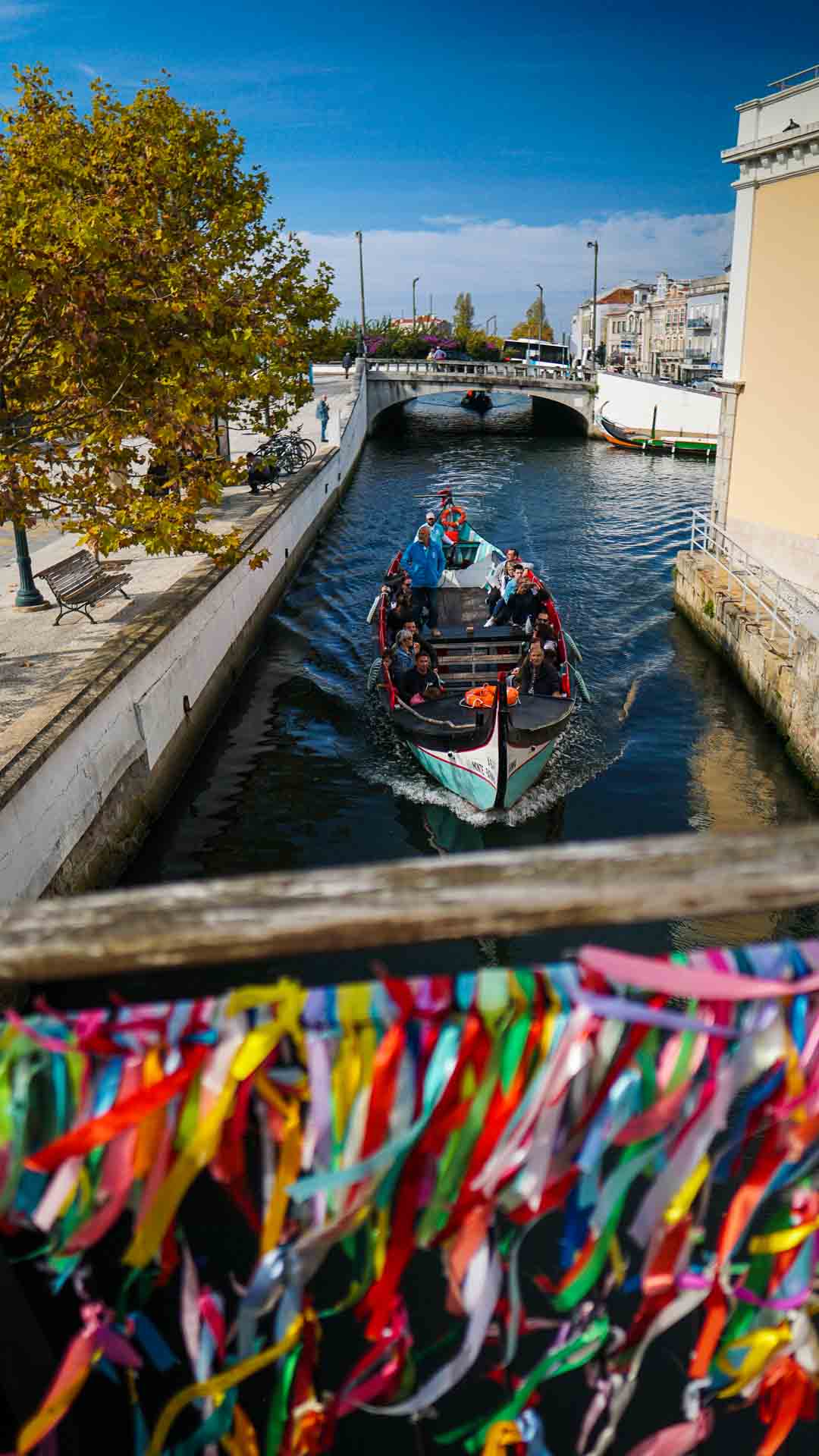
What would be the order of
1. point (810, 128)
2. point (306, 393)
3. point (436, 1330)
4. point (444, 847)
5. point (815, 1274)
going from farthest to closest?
point (306, 393), point (810, 128), point (444, 847), point (436, 1330), point (815, 1274)

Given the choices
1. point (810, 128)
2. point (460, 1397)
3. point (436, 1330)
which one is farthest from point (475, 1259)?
point (810, 128)

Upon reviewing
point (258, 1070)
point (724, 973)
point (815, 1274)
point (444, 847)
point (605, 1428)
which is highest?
point (724, 973)

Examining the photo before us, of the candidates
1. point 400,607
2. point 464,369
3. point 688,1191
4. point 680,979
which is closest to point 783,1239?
point 688,1191

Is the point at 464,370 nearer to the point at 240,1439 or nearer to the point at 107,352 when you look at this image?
the point at 107,352

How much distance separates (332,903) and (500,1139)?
64 centimetres

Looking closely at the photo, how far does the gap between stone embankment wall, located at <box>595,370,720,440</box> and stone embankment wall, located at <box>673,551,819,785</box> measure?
123ft

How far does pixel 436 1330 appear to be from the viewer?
3182mm

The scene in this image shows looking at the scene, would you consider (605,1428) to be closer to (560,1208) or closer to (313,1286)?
(560,1208)

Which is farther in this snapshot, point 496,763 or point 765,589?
point 765,589

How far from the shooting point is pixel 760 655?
17156 millimetres

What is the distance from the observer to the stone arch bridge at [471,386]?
64688mm

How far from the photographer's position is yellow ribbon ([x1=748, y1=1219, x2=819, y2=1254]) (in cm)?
204

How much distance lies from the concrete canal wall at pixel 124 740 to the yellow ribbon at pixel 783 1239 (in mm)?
7828

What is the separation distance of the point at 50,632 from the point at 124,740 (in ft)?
10.8
